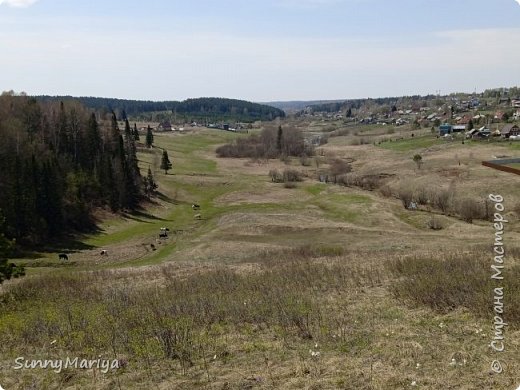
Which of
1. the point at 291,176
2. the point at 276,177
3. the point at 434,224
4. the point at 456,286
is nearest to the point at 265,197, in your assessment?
the point at 291,176

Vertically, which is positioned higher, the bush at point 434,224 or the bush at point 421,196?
the bush at point 421,196

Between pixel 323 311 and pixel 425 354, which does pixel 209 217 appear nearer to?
pixel 323 311

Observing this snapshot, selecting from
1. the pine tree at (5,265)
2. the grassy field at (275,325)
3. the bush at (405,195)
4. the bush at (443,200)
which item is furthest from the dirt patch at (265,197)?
the pine tree at (5,265)

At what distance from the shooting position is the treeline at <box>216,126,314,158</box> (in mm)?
132425

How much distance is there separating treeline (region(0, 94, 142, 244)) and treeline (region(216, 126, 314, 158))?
51390mm

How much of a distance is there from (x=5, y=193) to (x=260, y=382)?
48.4m

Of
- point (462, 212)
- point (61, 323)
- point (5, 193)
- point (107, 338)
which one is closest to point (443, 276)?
point (107, 338)

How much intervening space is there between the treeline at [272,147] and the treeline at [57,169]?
51390mm

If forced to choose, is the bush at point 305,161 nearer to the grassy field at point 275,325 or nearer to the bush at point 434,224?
the bush at point 434,224

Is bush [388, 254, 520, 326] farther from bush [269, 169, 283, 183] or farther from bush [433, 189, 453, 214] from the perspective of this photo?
bush [269, 169, 283, 183]

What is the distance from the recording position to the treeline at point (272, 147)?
132425mm

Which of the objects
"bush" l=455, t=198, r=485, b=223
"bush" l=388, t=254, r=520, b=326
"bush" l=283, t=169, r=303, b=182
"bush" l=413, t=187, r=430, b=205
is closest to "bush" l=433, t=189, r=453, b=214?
"bush" l=413, t=187, r=430, b=205

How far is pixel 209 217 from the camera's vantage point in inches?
2437

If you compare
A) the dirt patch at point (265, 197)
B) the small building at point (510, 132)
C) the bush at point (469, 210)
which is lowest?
the dirt patch at point (265, 197)
